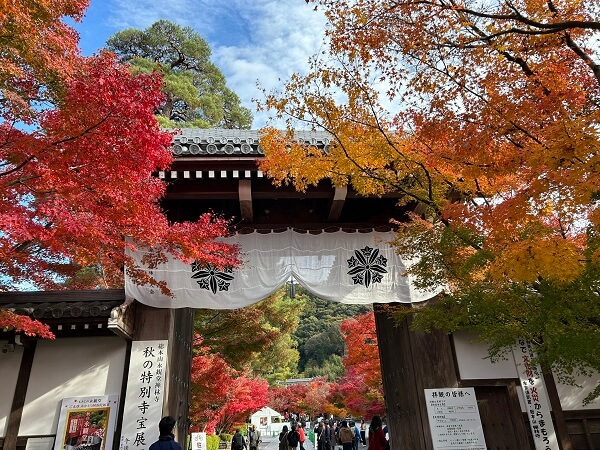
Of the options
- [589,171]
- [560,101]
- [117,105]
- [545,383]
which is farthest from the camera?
[545,383]

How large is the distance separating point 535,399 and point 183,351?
6557 mm

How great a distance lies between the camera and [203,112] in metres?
22.4

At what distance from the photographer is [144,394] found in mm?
6668

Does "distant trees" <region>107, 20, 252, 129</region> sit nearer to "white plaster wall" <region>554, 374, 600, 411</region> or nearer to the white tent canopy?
the white tent canopy

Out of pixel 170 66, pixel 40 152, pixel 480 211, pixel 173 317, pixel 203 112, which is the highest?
pixel 170 66

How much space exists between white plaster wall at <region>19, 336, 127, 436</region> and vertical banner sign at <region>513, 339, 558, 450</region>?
695cm

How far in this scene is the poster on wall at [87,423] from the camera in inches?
258

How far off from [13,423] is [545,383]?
9.02 m

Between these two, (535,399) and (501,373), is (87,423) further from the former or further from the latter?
(535,399)

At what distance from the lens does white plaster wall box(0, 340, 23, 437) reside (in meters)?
6.68

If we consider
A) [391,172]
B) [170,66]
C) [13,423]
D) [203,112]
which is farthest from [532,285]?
[170,66]

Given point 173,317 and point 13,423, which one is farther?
point 173,317

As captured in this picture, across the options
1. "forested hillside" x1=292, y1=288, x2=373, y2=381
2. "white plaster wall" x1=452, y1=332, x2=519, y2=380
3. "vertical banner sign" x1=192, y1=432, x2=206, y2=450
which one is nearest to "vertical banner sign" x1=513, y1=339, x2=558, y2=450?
"white plaster wall" x1=452, y1=332, x2=519, y2=380

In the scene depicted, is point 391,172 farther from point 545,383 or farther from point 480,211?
point 545,383
